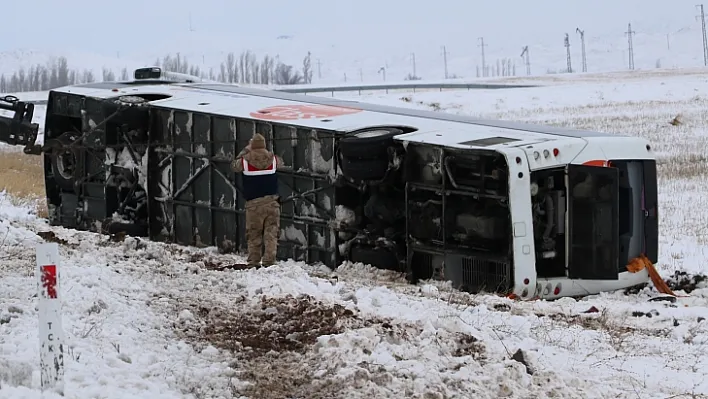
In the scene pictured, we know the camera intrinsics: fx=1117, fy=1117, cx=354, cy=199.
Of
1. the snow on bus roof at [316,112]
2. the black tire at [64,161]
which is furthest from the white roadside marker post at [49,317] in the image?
the black tire at [64,161]

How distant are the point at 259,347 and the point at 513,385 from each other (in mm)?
1721

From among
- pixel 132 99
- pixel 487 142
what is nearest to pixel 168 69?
pixel 132 99

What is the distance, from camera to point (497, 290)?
34.9 feet

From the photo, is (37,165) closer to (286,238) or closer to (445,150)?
(286,238)

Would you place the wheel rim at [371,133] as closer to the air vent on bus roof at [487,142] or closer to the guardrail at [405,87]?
the air vent on bus roof at [487,142]

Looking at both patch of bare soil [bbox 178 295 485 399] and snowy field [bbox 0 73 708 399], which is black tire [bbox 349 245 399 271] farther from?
patch of bare soil [bbox 178 295 485 399]

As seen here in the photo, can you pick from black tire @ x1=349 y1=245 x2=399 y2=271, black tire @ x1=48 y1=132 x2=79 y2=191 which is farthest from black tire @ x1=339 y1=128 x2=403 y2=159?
black tire @ x1=48 y1=132 x2=79 y2=191

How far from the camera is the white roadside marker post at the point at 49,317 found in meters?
5.78

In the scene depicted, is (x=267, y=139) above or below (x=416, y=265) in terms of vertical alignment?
above

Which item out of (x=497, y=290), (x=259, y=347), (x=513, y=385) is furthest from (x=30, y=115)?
(x=513, y=385)

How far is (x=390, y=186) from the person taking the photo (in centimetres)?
1171

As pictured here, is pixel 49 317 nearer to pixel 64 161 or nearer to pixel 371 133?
pixel 371 133

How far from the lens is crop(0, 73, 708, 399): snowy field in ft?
21.1

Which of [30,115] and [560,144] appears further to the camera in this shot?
[30,115]
